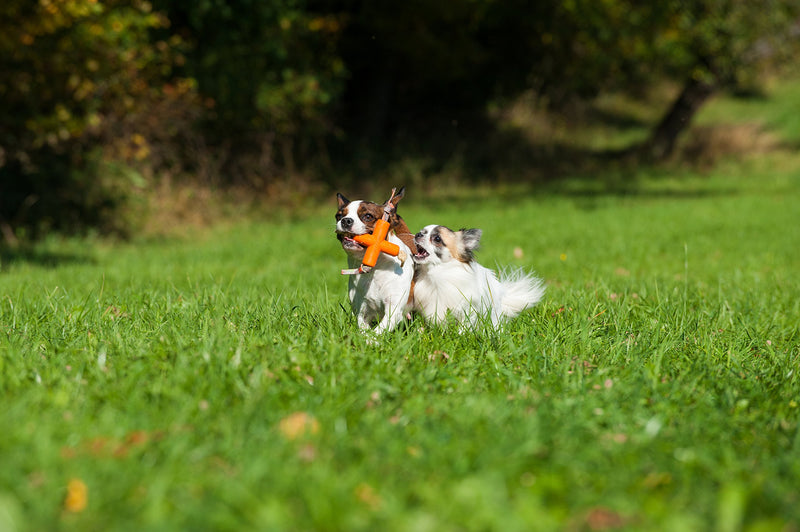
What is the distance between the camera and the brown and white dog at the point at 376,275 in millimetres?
4789

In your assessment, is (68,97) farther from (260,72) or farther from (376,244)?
(376,244)

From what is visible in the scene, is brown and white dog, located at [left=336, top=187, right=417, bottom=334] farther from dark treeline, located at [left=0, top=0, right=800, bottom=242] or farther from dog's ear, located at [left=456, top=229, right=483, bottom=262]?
dark treeline, located at [left=0, top=0, right=800, bottom=242]

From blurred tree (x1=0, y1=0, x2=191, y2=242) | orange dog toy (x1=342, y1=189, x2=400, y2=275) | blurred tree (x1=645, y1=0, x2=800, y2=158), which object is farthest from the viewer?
blurred tree (x1=645, y1=0, x2=800, y2=158)

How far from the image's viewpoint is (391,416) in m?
3.38

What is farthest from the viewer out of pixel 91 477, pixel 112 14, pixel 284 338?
pixel 112 14

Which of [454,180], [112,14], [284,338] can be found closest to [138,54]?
[112,14]

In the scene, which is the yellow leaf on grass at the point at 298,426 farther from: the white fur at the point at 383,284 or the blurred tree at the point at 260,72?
the blurred tree at the point at 260,72

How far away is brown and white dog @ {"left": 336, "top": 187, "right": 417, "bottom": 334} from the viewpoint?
479 cm

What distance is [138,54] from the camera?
1315 cm

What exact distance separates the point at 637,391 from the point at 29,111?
11296 millimetres

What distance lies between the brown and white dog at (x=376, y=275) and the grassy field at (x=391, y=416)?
0.71 ft

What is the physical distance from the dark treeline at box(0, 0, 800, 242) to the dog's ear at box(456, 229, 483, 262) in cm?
686

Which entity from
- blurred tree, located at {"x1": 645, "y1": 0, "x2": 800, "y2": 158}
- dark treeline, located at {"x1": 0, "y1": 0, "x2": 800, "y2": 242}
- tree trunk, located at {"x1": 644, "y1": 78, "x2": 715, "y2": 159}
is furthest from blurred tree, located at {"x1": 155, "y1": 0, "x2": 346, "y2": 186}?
tree trunk, located at {"x1": 644, "y1": 78, "x2": 715, "y2": 159}

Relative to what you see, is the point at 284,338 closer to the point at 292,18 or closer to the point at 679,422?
the point at 679,422
